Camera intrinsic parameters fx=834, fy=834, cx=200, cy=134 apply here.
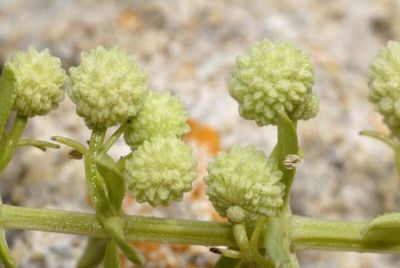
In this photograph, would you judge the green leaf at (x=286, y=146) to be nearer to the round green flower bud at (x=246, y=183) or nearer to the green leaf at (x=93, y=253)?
the round green flower bud at (x=246, y=183)

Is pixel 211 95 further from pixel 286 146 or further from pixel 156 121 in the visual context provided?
pixel 286 146

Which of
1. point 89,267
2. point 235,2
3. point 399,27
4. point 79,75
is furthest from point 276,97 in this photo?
point 399,27

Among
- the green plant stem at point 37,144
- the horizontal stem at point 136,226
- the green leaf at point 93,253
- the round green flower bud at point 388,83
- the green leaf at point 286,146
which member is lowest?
the horizontal stem at point 136,226

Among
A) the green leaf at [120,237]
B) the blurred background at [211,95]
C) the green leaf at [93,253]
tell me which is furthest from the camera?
the blurred background at [211,95]

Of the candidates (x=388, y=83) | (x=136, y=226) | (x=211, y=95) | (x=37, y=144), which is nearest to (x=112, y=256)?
(x=136, y=226)

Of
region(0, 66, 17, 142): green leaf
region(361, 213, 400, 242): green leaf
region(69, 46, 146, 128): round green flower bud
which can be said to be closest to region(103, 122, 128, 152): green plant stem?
region(69, 46, 146, 128): round green flower bud

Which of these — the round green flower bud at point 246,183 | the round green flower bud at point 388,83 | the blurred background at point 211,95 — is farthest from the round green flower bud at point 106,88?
the blurred background at point 211,95
